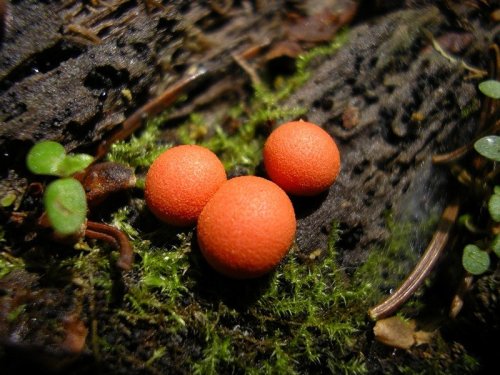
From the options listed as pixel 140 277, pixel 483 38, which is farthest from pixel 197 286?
pixel 483 38

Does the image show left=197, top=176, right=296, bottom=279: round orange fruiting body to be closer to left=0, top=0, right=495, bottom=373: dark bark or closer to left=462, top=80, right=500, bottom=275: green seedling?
left=0, top=0, right=495, bottom=373: dark bark

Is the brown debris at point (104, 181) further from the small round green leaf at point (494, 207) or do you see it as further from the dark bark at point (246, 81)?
the small round green leaf at point (494, 207)

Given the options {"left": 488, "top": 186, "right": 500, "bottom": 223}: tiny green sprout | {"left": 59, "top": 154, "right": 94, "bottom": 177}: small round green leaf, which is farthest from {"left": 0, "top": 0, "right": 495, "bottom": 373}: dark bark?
{"left": 488, "top": 186, "right": 500, "bottom": 223}: tiny green sprout

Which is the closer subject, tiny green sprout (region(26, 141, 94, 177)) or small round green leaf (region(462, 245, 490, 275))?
tiny green sprout (region(26, 141, 94, 177))

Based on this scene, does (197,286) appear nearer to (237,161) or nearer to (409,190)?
(237,161)

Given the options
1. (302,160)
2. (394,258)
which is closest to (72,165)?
(302,160)

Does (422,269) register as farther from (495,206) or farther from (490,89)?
(490,89)
